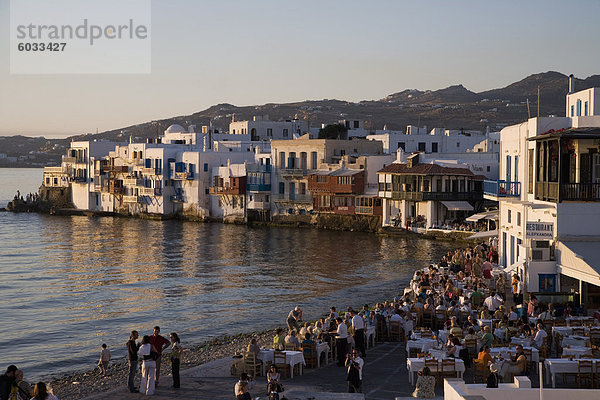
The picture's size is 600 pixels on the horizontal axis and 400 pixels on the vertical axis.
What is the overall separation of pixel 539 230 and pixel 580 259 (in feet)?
5.94

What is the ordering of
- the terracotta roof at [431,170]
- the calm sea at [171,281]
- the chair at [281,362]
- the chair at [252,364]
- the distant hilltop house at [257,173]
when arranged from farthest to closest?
the distant hilltop house at [257,173] → the terracotta roof at [431,170] → the calm sea at [171,281] → the chair at [281,362] → the chair at [252,364]

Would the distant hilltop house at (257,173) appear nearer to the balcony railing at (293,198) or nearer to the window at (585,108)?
the balcony railing at (293,198)

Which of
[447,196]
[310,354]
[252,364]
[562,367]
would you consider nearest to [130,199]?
[447,196]

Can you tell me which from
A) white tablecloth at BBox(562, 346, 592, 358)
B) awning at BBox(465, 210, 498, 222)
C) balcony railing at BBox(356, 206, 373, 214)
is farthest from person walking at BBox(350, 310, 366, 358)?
balcony railing at BBox(356, 206, 373, 214)

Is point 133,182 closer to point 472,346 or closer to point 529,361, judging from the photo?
point 472,346

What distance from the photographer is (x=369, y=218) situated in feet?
242

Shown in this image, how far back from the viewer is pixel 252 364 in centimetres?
1783

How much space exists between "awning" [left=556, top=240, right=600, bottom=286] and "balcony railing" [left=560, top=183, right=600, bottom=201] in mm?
1319

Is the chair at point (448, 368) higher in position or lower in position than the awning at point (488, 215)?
lower

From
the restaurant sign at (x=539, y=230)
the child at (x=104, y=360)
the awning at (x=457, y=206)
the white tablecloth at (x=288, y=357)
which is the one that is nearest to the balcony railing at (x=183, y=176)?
the awning at (x=457, y=206)

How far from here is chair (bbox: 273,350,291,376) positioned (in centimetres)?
1789

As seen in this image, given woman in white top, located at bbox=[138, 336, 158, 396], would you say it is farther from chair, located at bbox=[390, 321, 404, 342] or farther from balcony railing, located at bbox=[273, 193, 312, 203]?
balcony railing, located at bbox=[273, 193, 312, 203]

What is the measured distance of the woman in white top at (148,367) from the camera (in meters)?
16.7

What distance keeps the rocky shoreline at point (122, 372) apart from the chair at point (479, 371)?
6301mm
